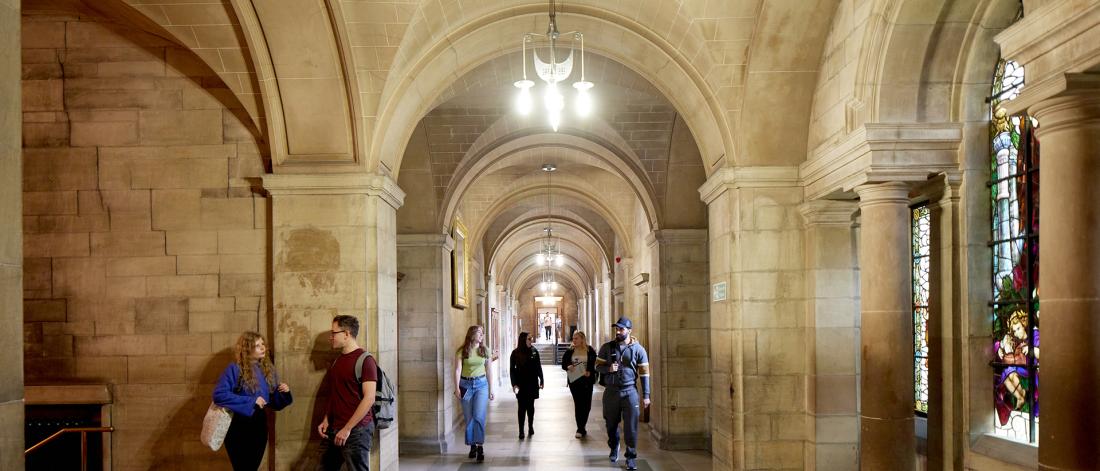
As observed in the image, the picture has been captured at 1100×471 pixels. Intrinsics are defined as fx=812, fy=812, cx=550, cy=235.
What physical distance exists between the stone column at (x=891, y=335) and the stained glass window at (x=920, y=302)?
347 mm

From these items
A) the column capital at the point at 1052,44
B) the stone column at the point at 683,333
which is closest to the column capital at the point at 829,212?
the column capital at the point at 1052,44

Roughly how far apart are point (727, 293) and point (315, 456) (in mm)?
3301

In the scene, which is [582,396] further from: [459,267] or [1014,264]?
[1014,264]

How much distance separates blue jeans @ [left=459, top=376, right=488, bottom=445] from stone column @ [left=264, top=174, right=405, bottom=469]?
256cm

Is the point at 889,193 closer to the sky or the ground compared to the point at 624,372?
closer to the sky

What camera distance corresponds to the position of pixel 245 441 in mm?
5281

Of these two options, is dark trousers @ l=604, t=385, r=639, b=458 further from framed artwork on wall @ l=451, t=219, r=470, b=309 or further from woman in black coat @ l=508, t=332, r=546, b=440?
framed artwork on wall @ l=451, t=219, r=470, b=309

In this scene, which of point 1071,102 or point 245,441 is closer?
point 1071,102

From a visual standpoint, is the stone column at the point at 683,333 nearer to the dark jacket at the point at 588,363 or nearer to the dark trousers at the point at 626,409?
the dark jacket at the point at 588,363

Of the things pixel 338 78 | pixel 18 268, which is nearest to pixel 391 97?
pixel 338 78

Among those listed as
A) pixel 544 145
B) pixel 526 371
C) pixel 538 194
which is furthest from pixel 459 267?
pixel 538 194

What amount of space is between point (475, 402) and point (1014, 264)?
560cm

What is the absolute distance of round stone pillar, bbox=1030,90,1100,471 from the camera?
2934 mm

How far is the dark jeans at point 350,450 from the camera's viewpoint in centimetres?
529
